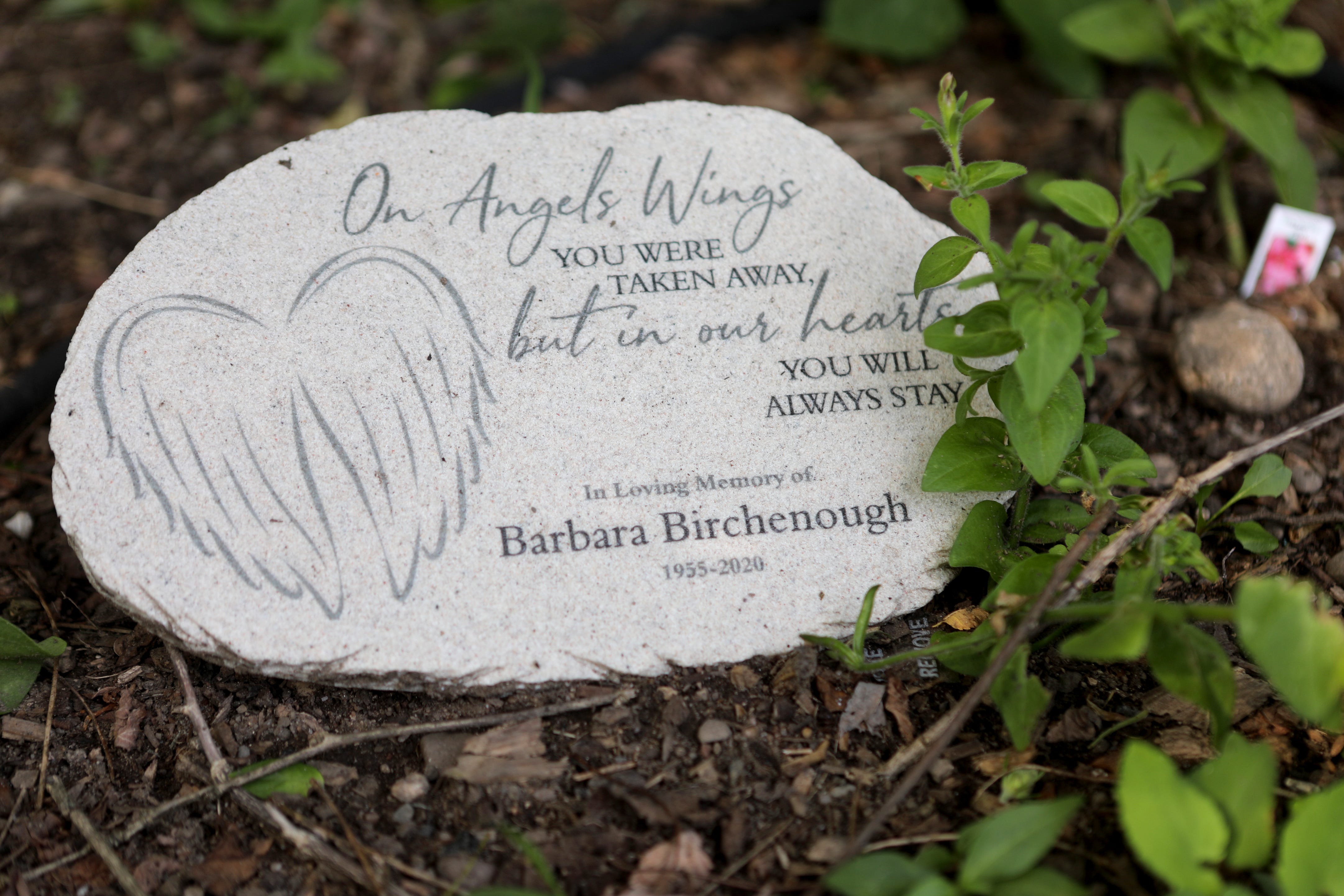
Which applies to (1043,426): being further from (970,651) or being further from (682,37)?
(682,37)

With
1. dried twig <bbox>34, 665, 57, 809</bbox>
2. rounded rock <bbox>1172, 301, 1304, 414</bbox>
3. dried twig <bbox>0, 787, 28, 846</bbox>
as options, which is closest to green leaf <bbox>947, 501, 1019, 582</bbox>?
rounded rock <bbox>1172, 301, 1304, 414</bbox>

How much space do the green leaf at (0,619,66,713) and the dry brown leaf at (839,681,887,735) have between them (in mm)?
1529

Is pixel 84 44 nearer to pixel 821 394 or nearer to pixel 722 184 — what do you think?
pixel 722 184

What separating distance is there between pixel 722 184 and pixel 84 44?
8.82ft

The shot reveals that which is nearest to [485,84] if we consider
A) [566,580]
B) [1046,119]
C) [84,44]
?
[84,44]

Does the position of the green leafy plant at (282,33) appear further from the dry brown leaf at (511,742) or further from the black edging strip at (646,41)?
the dry brown leaf at (511,742)

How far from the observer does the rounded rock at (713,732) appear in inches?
75.2

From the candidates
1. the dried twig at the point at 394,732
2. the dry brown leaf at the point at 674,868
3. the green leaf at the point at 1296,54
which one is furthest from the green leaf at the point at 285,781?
the green leaf at the point at 1296,54

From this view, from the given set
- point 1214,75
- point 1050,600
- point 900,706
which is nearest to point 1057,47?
point 1214,75

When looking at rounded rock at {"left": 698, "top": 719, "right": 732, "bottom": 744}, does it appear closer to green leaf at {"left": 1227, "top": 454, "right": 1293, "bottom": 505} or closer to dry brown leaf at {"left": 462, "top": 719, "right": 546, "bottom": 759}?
dry brown leaf at {"left": 462, "top": 719, "right": 546, "bottom": 759}

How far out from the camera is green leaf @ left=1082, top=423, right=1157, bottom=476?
203 cm

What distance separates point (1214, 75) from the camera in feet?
8.88

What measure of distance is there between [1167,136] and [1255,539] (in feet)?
3.65

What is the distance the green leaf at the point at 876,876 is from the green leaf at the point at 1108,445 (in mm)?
891
